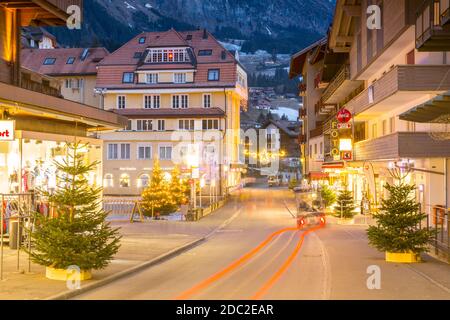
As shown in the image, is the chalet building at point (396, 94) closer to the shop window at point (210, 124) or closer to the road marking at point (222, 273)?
the road marking at point (222, 273)

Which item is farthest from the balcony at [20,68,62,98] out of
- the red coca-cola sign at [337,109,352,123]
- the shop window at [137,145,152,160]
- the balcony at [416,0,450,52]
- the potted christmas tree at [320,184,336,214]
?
the shop window at [137,145,152,160]

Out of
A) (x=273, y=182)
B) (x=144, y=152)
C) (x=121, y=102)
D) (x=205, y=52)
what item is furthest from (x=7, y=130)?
(x=273, y=182)

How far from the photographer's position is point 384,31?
36.0m

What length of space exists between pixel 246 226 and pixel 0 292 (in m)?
23.9

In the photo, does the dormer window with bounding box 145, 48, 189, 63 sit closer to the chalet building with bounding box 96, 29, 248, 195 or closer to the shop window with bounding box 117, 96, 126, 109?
the chalet building with bounding box 96, 29, 248, 195

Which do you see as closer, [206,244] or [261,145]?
[206,244]

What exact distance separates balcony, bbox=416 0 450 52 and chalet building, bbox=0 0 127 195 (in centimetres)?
1170

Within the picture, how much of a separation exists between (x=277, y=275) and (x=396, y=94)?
17.3 metres

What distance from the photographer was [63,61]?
3263 inches

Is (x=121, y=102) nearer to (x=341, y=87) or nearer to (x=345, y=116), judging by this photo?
(x=341, y=87)

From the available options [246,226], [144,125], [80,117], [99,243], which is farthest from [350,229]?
[144,125]

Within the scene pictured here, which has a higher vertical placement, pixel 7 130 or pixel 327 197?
pixel 7 130

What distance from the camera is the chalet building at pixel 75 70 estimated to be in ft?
267

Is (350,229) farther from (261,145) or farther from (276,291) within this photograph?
(261,145)
